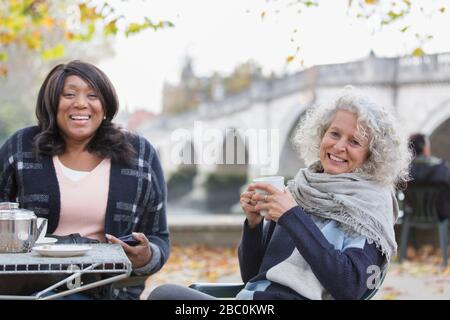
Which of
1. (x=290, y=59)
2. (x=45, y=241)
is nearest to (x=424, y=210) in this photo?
(x=290, y=59)

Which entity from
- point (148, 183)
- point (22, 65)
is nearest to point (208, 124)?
point (22, 65)

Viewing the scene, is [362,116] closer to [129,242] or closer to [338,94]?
[338,94]

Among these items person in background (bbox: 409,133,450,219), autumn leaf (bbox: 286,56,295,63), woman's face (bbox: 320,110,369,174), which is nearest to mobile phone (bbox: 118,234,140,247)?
woman's face (bbox: 320,110,369,174)

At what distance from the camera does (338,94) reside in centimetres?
254

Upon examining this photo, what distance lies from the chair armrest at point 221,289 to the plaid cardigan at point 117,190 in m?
0.40

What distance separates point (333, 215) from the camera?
237cm

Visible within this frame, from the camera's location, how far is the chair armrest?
2.61m

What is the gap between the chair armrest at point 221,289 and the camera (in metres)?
2.61

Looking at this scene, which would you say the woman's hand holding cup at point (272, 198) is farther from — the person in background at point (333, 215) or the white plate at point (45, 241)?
the white plate at point (45, 241)

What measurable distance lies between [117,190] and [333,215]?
96cm

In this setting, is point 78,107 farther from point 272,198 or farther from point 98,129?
point 272,198

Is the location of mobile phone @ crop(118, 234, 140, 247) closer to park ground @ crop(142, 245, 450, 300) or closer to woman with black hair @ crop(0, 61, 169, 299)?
woman with black hair @ crop(0, 61, 169, 299)

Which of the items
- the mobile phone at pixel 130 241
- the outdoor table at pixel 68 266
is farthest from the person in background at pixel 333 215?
the mobile phone at pixel 130 241

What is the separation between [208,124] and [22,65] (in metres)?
10.8
